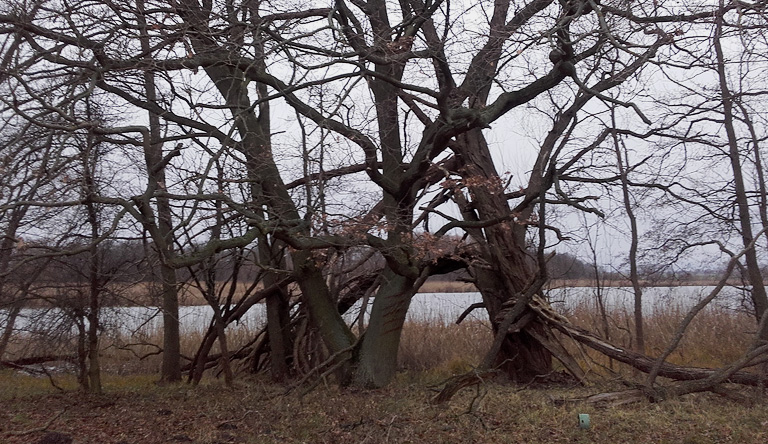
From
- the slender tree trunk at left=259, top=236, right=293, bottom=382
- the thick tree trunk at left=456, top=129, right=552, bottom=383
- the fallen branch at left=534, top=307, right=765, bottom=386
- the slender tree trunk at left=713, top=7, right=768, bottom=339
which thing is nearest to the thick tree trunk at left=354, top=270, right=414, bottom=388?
the thick tree trunk at left=456, top=129, right=552, bottom=383

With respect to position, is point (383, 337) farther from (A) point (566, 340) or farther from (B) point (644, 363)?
(A) point (566, 340)

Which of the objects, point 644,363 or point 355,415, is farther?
point 644,363

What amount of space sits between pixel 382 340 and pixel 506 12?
472 cm

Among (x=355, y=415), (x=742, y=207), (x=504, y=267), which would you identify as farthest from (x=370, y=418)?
(x=742, y=207)

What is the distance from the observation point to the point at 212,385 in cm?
988

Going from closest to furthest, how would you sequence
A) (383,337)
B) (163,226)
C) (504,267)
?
(383,337), (163,226), (504,267)

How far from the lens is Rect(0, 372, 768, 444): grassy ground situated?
6105 millimetres

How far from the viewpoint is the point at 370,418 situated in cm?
680

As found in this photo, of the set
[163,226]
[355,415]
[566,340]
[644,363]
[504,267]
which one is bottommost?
→ [355,415]

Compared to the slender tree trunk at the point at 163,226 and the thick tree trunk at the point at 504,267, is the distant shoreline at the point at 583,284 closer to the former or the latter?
the thick tree trunk at the point at 504,267

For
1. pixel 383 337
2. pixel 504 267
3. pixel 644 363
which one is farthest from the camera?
pixel 504 267

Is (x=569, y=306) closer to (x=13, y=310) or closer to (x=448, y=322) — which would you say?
(x=448, y=322)

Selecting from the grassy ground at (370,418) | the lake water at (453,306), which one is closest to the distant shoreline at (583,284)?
the lake water at (453,306)

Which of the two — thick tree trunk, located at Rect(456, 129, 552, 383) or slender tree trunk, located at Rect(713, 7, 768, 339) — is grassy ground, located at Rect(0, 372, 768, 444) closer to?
thick tree trunk, located at Rect(456, 129, 552, 383)
